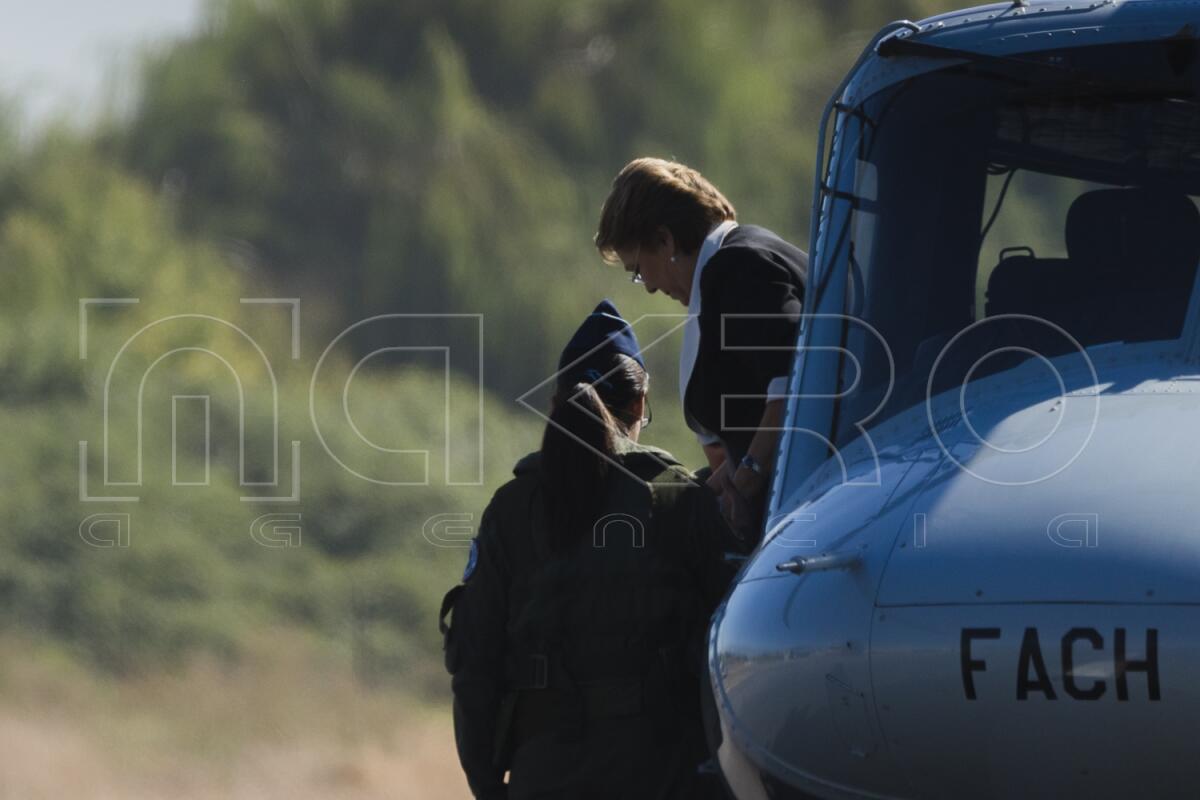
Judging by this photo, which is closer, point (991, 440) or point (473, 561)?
point (991, 440)

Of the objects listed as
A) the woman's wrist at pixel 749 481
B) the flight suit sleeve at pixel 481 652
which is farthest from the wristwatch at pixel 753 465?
the flight suit sleeve at pixel 481 652

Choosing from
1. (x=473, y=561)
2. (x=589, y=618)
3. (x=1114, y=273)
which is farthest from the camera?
(x=473, y=561)

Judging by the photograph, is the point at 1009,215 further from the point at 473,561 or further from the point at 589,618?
the point at 473,561

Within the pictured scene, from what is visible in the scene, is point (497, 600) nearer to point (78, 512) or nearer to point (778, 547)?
point (778, 547)

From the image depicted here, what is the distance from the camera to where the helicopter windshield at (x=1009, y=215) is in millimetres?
3398

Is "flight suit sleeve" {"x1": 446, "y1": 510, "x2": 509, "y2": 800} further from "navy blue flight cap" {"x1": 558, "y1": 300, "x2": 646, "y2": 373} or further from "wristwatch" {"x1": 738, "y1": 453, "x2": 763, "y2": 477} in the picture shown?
"wristwatch" {"x1": 738, "y1": 453, "x2": 763, "y2": 477}

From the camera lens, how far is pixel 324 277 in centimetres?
1446

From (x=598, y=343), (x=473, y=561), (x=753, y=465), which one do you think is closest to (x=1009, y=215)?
(x=753, y=465)

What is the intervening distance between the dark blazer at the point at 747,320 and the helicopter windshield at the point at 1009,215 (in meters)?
0.19

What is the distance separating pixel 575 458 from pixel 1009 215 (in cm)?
109

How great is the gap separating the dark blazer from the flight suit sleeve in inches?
25.2

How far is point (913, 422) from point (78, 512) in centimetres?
900

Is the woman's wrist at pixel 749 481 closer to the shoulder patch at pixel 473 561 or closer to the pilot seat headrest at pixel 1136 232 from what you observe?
the shoulder patch at pixel 473 561

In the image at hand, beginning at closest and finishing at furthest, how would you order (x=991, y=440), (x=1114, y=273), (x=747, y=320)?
(x=991, y=440) → (x=1114, y=273) → (x=747, y=320)
